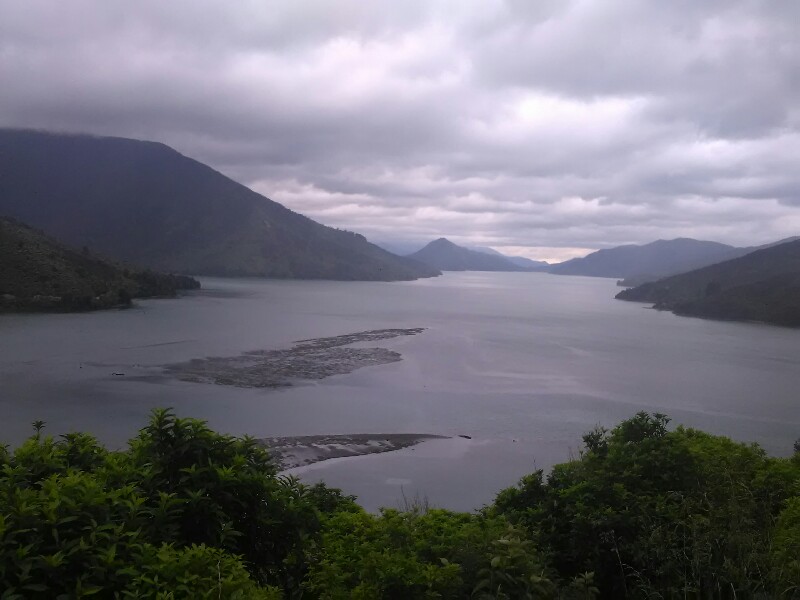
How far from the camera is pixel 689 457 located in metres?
8.16

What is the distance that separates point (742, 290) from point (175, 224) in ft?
476

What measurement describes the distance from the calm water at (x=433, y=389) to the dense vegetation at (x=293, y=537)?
31.3 ft

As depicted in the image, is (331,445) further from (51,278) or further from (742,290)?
(742,290)

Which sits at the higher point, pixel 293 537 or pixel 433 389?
pixel 293 537

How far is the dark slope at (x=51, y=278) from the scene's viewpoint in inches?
2441

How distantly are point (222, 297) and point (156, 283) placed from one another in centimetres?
926

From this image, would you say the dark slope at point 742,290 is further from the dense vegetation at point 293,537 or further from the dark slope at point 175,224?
the dark slope at point 175,224

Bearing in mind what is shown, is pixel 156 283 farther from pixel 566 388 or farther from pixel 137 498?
pixel 137 498

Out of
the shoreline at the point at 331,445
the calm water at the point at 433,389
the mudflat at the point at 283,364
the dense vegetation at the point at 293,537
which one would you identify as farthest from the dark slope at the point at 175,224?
the dense vegetation at the point at 293,537

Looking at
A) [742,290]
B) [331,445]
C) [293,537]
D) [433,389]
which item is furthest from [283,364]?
[742,290]

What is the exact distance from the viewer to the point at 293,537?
503cm

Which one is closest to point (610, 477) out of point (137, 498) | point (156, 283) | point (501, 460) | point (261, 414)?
point (137, 498)

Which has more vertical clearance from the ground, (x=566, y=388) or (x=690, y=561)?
(x=690, y=561)

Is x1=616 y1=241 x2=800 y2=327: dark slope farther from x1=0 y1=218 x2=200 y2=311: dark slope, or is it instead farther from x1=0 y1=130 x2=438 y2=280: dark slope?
x1=0 y1=130 x2=438 y2=280: dark slope
